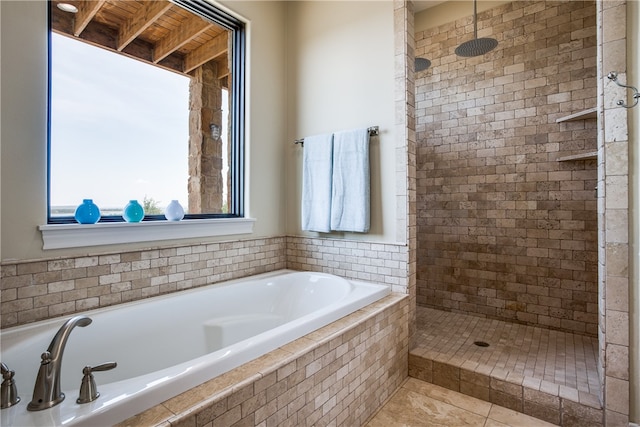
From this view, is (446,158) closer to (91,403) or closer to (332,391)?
(332,391)

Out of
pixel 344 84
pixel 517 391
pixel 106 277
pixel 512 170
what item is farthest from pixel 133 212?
pixel 512 170

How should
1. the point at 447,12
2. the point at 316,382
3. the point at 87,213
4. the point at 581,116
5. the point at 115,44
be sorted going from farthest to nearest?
the point at 447,12 < the point at 581,116 < the point at 115,44 < the point at 87,213 < the point at 316,382

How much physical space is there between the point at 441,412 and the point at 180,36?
307 centimetres

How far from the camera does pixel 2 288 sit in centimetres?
146

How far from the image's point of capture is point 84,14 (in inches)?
74.2

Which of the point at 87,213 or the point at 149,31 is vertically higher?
the point at 149,31

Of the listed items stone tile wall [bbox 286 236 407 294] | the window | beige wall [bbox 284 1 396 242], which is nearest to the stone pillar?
the window

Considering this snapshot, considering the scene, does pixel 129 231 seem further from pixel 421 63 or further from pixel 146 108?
pixel 421 63

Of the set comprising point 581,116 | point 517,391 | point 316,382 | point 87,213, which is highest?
point 581,116

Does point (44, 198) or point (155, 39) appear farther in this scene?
point (155, 39)

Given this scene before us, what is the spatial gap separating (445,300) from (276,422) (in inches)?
100

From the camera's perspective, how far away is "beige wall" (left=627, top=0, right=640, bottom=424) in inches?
60.0

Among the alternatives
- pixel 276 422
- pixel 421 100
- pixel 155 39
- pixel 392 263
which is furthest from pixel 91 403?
pixel 421 100

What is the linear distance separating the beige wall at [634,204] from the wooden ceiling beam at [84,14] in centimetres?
289
